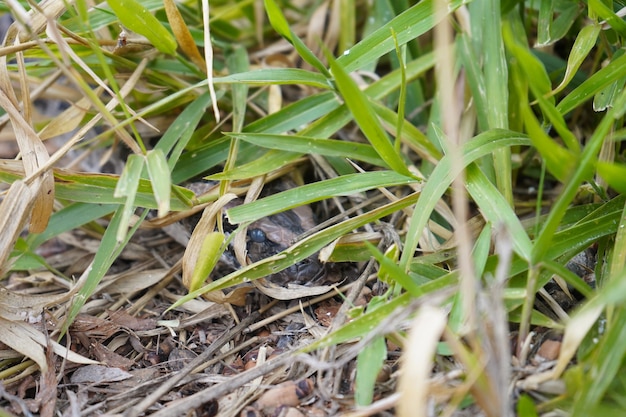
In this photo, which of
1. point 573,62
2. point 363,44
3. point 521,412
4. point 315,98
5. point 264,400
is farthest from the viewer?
point 315,98

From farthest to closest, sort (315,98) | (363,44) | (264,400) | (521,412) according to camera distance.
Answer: (315,98) < (363,44) < (264,400) < (521,412)

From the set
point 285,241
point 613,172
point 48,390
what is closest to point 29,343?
point 48,390

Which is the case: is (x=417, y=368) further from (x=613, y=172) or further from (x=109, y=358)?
(x=109, y=358)

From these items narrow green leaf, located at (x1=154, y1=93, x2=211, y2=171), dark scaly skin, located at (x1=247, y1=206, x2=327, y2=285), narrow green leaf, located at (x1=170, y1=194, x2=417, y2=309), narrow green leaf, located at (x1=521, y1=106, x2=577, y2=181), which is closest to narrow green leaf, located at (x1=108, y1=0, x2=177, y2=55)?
narrow green leaf, located at (x1=154, y1=93, x2=211, y2=171)

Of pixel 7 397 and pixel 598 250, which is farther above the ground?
pixel 598 250

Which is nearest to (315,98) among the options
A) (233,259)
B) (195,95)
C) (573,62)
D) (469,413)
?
(195,95)

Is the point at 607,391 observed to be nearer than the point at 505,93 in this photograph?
Yes

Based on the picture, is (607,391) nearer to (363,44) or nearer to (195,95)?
(363,44)
